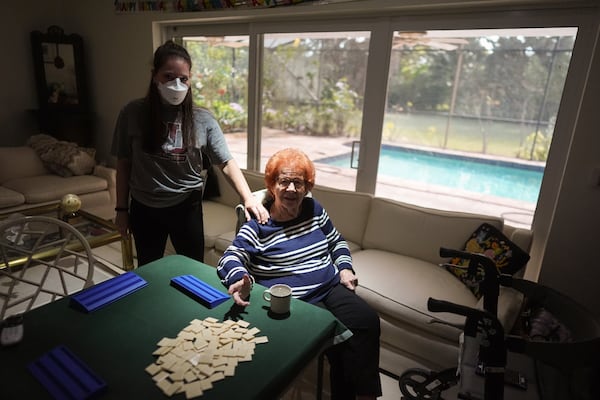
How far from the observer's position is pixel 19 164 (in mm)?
3639

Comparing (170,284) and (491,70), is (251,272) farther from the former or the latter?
(491,70)

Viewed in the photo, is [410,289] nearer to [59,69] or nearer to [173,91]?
[173,91]

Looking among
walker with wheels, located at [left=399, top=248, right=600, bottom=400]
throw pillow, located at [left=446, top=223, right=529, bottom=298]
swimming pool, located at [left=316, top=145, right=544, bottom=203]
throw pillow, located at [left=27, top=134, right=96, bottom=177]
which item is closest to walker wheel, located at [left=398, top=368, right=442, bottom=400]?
walker with wheels, located at [left=399, top=248, right=600, bottom=400]

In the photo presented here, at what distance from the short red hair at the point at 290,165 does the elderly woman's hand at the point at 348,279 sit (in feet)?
1.29

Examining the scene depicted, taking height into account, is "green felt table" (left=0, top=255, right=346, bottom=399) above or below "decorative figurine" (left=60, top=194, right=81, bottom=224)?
above

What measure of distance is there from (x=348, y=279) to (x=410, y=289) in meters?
0.47

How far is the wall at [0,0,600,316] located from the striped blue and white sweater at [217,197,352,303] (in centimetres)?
128

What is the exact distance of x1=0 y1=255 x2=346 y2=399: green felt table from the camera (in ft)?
2.94

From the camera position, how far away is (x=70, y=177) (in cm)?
370

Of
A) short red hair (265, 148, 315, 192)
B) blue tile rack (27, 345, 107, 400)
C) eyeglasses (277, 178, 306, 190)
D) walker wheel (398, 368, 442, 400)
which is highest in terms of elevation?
short red hair (265, 148, 315, 192)

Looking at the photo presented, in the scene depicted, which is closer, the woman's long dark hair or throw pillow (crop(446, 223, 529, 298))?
the woman's long dark hair

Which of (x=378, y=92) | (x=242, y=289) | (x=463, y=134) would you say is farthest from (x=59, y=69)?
(x=463, y=134)

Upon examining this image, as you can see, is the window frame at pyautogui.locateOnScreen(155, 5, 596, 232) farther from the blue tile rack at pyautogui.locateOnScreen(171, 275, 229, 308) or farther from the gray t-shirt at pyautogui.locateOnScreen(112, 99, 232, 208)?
the blue tile rack at pyautogui.locateOnScreen(171, 275, 229, 308)

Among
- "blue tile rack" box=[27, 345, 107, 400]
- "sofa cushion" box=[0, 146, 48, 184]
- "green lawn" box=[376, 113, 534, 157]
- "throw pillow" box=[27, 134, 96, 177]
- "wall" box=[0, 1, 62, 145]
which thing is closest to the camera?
"blue tile rack" box=[27, 345, 107, 400]
